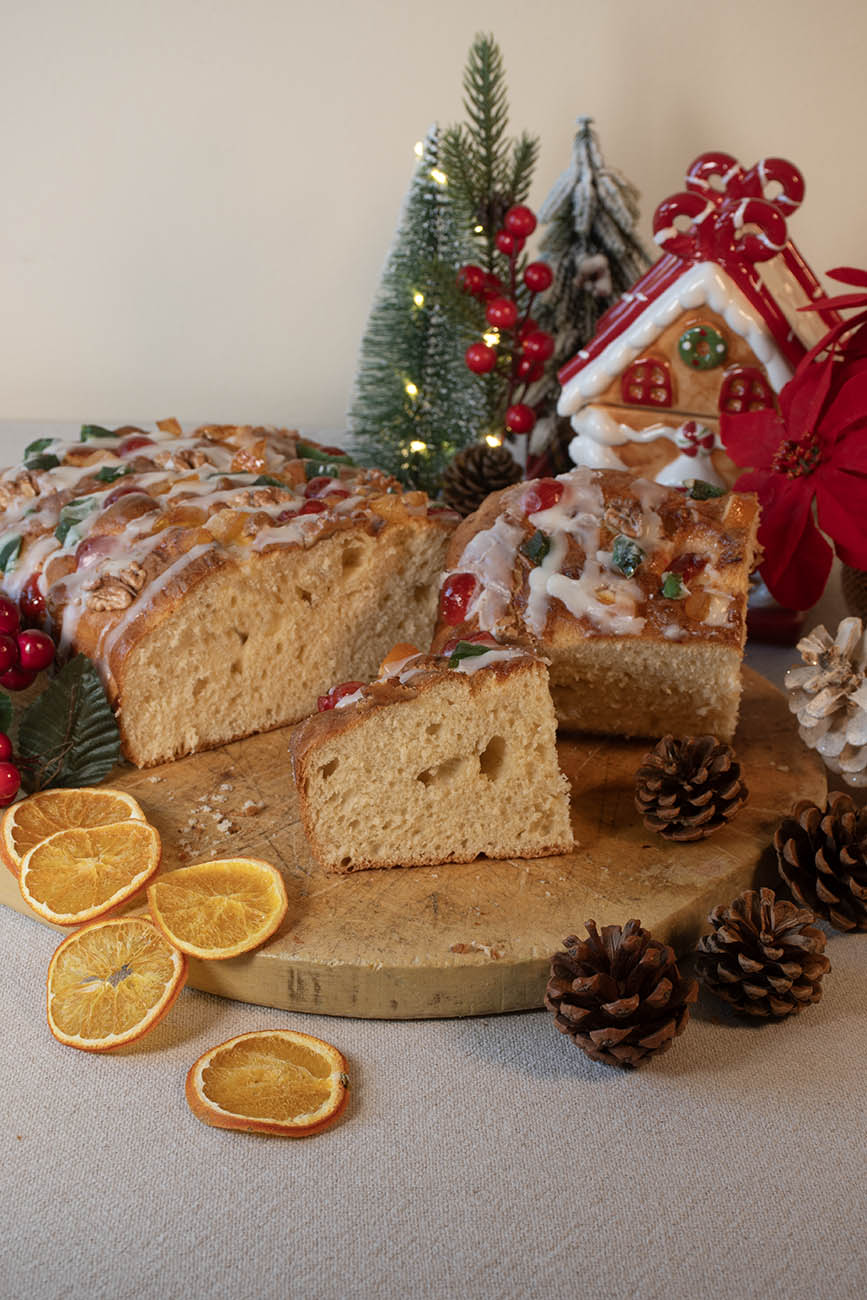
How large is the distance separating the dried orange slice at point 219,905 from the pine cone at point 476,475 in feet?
6.23

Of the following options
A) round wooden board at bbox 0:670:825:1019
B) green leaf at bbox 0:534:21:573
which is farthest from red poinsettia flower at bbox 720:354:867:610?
green leaf at bbox 0:534:21:573

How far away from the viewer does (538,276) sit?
3.93 meters

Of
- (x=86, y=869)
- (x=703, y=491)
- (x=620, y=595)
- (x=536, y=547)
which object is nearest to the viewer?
(x=86, y=869)

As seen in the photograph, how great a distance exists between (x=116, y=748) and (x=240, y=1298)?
140 centimetres

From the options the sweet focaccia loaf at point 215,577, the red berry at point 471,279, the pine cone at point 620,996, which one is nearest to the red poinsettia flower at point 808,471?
the sweet focaccia loaf at point 215,577

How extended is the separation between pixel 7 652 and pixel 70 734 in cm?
31

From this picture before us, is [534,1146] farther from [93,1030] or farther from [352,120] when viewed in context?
[352,120]

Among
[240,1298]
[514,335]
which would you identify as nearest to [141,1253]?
[240,1298]

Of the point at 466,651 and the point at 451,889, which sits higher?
the point at 466,651

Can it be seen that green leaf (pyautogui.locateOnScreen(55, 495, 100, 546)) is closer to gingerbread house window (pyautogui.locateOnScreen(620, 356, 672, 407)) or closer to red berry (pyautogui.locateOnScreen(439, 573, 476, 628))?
red berry (pyautogui.locateOnScreen(439, 573, 476, 628))

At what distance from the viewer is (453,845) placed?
8.02ft

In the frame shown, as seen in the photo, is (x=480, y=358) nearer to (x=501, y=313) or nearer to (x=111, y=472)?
(x=501, y=313)

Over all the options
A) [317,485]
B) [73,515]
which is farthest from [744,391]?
[73,515]

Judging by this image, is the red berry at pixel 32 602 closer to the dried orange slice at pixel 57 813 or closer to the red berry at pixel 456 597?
the dried orange slice at pixel 57 813
